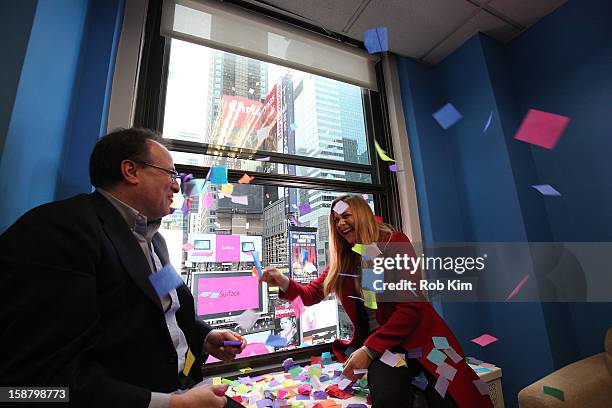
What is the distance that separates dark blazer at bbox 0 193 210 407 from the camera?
530 millimetres

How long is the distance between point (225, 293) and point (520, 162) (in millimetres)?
2244

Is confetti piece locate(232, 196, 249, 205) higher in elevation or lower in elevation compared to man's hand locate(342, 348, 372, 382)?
higher

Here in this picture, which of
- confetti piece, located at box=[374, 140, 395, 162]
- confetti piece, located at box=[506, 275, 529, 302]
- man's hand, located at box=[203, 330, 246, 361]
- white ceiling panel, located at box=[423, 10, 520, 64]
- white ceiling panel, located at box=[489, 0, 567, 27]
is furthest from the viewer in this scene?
confetti piece, located at box=[374, 140, 395, 162]

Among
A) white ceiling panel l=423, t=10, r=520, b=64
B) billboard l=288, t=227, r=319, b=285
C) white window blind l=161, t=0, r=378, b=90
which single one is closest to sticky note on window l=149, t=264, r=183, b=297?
billboard l=288, t=227, r=319, b=285

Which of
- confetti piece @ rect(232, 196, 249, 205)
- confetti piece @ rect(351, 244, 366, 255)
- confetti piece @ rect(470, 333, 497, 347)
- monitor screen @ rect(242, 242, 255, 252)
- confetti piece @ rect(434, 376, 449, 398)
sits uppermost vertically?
confetti piece @ rect(232, 196, 249, 205)

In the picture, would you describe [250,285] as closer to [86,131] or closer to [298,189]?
[298,189]

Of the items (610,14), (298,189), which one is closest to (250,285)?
(298,189)

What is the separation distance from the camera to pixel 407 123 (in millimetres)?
2357

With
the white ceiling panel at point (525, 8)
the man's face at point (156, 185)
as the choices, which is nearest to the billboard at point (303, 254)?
the man's face at point (156, 185)

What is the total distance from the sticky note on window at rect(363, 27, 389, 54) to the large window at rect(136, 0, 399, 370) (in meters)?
0.45

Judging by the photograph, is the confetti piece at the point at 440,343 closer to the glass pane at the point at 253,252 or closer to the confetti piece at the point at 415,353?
the confetti piece at the point at 415,353

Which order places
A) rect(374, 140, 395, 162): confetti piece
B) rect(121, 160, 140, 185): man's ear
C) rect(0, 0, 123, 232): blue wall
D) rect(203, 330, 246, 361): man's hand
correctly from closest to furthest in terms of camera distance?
1. rect(0, 0, 123, 232): blue wall
2. rect(121, 160, 140, 185): man's ear
3. rect(203, 330, 246, 361): man's hand
4. rect(374, 140, 395, 162): confetti piece

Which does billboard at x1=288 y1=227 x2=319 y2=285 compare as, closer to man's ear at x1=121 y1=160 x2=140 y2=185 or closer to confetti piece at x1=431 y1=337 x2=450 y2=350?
confetti piece at x1=431 y1=337 x2=450 y2=350

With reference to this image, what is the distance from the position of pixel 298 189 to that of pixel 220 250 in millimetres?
674
